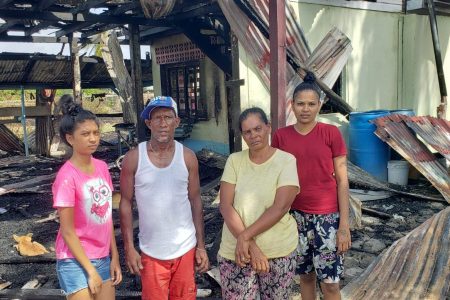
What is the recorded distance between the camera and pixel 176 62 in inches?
401

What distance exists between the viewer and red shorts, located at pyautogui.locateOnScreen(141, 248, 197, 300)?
7.90 ft

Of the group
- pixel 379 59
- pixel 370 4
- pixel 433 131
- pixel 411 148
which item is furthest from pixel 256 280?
pixel 370 4

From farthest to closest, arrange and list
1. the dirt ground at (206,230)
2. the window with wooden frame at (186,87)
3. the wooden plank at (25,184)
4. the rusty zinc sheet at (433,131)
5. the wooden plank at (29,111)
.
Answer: the wooden plank at (29,111), the window with wooden frame at (186,87), the wooden plank at (25,184), the rusty zinc sheet at (433,131), the dirt ground at (206,230)

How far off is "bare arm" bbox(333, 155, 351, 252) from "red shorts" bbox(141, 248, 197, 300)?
36.0 inches

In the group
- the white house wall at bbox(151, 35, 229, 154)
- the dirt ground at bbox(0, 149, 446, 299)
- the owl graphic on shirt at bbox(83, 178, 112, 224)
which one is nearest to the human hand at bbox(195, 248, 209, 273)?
the owl graphic on shirt at bbox(83, 178, 112, 224)

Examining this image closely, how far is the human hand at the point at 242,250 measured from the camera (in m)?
2.31

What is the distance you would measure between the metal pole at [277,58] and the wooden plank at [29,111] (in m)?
9.79

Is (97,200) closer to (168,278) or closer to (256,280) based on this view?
Result: (168,278)

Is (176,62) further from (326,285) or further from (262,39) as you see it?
(326,285)

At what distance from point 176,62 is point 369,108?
14.8 ft

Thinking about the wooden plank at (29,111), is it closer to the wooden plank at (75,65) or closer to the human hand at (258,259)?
the wooden plank at (75,65)

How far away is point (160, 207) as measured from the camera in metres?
2.40

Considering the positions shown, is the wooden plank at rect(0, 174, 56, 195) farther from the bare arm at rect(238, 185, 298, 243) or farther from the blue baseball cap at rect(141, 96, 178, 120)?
the bare arm at rect(238, 185, 298, 243)

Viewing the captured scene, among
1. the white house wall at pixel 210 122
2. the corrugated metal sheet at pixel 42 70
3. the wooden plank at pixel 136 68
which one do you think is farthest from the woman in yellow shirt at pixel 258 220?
the corrugated metal sheet at pixel 42 70
